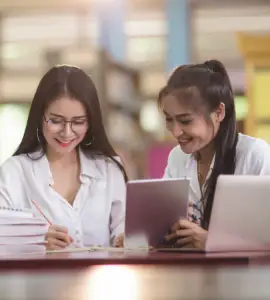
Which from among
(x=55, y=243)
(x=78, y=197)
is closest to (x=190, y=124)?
(x=78, y=197)

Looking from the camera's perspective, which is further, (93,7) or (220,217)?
(93,7)

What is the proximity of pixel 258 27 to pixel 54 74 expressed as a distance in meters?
6.23

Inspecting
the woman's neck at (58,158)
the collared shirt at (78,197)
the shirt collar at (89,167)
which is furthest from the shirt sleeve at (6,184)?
the shirt collar at (89,167)

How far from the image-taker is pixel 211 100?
2424 mm

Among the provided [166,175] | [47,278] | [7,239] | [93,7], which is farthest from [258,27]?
[47,278]

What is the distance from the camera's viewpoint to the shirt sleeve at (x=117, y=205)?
8.45 feet

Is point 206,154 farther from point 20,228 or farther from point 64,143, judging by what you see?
point 20,228

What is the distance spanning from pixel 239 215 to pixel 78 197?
83 cm

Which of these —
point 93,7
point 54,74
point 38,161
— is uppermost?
point 93,7

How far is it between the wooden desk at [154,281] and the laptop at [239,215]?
292 millimetres

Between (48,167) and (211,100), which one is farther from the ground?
(211,100)

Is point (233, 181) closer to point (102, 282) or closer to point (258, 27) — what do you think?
point (102, 282)

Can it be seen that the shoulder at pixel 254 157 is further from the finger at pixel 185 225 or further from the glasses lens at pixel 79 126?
the glasses lens at pixel 79 126

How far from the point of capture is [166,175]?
2.66 metres
